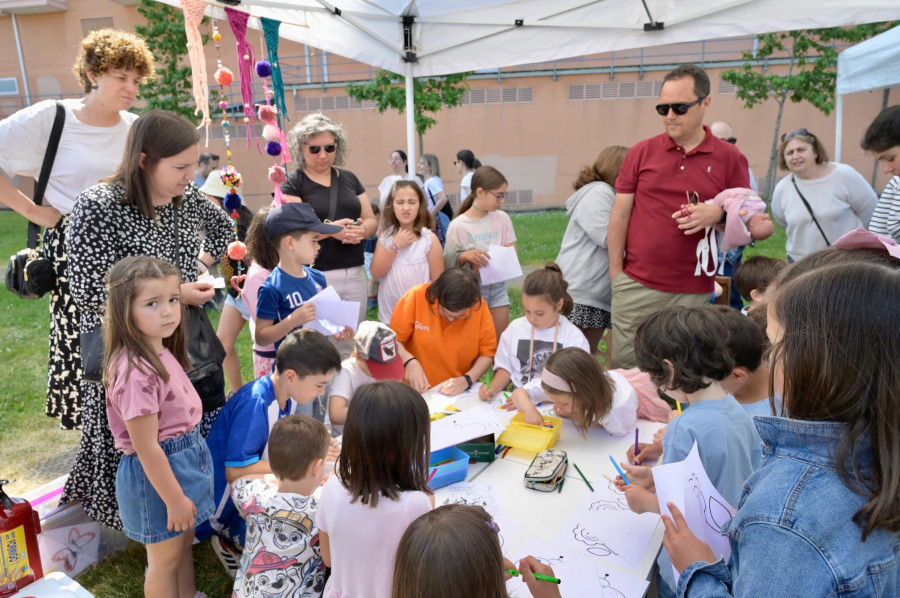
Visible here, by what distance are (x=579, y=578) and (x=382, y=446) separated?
0.64 meters

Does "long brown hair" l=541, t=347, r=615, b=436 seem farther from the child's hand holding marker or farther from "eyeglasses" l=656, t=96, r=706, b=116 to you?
"eyeglasses" l=656, t=96, r=706, b=116

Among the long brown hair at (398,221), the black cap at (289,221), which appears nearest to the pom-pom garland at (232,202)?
the black cap at (289,221)

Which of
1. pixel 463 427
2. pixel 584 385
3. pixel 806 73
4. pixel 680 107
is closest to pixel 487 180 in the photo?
pixel 680 107

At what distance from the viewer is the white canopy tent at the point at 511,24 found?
3.56 meters

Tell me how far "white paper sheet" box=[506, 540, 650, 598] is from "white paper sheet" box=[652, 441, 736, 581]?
0.20 metres

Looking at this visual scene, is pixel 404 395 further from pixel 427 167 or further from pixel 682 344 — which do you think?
pixel 427 167

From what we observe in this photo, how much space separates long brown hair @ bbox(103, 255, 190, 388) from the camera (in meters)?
1.81

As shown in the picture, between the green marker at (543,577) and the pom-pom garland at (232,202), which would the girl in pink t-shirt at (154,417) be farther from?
the pom-pom garland at (232,202)

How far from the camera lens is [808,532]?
88 cm

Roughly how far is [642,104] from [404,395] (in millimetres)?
14640

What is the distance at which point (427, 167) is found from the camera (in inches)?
293

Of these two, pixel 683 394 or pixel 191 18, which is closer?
pixel 683 394

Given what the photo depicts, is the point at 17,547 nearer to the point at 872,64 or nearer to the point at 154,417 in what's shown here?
the point at 154,417

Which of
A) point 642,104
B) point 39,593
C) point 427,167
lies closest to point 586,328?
point 39,593
